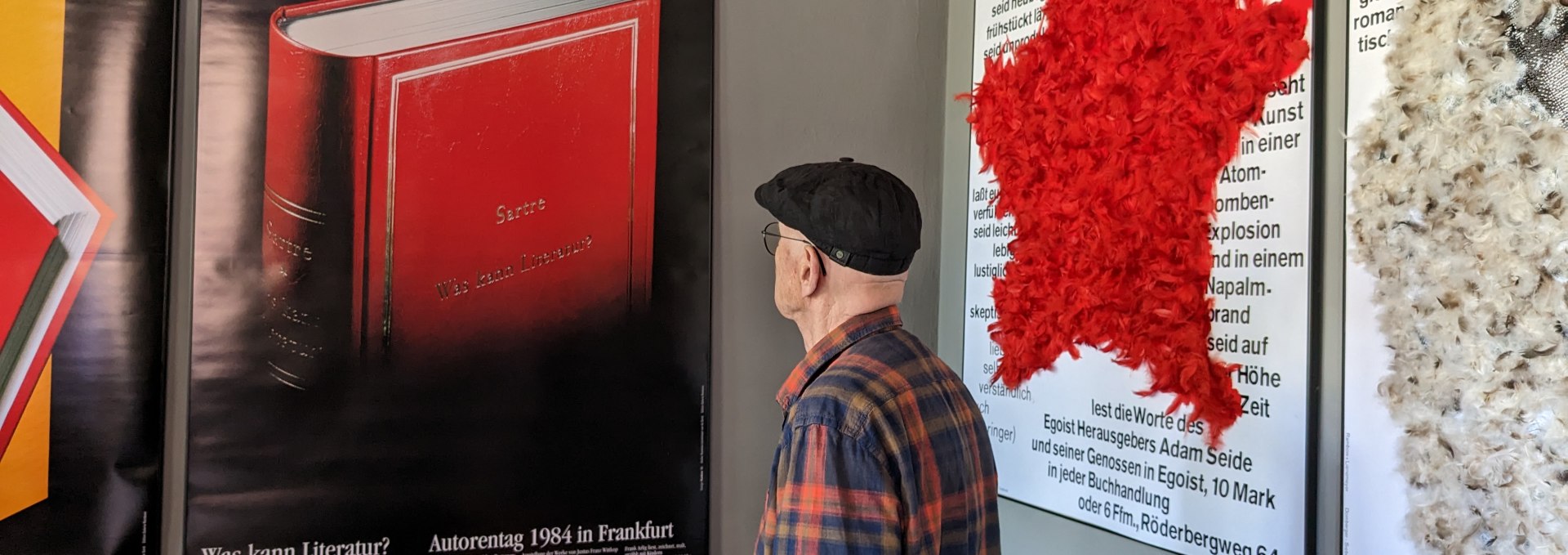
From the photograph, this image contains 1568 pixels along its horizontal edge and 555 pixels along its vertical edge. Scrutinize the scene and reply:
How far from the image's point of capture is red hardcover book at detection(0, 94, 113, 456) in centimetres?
139

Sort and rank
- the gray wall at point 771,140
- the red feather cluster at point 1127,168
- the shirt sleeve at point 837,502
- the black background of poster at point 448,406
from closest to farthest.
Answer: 1. the shirt sleeve at point 837,502
2. the red feather cluster at point 1127,168
3. the black background of poster at point 448,406
4. the gray wall at point 771,140

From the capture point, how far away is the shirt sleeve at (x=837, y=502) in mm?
895

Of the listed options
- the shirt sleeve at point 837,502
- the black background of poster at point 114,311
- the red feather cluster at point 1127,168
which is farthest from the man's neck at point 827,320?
the black background of poster at point 114,311

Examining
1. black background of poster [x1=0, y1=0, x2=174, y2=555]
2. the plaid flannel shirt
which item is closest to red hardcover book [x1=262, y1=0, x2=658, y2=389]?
black background of poster [x1=0, y1=0, x2=174, y2=555]

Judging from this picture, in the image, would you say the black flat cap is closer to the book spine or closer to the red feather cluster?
the red feather cluster

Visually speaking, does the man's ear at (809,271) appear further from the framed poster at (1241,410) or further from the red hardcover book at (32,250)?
the red hardcover book at (32,250)

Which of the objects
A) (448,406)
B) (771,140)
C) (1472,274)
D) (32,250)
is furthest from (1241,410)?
(32,250)

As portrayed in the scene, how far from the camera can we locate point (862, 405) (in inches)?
37.1

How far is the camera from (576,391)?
1689 mm

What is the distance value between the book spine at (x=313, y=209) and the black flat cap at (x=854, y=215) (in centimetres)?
87

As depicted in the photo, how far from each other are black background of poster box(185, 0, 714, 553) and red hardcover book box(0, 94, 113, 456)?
0.17 meters

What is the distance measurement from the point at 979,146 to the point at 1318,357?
0.82 meters

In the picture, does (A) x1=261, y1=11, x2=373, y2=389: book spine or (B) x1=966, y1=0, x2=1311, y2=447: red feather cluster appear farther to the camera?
(A) x1=261, y1=11, x2=373, y2=389: book spine

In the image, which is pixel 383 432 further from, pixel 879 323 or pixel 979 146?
pixel 979 146
